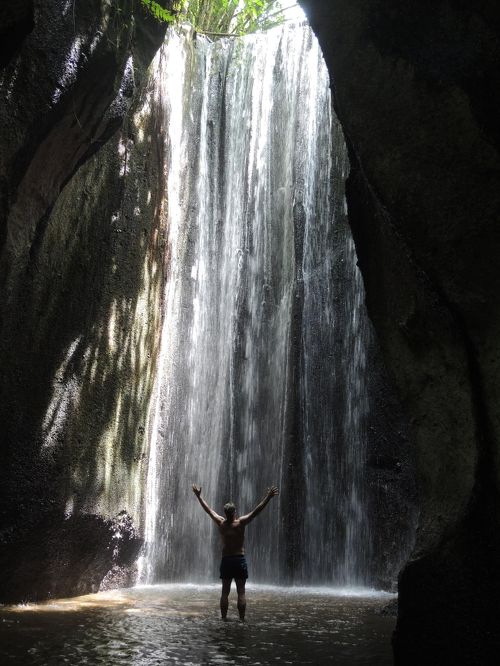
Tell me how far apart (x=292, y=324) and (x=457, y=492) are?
9.87m

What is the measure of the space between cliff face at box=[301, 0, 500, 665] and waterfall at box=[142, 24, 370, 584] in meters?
7.29

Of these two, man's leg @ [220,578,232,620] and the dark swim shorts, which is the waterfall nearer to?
the dark swim shorts

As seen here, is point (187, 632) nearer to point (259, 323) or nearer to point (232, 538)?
point (232, 538)

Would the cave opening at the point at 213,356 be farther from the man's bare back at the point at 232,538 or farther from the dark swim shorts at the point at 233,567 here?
the man's bare back at the point at 232,538

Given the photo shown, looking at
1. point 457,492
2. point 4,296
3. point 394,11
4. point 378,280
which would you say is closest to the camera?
point 457,492

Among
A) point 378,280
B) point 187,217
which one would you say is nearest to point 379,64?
point 378,280

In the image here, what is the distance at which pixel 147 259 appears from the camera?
31.9 ft

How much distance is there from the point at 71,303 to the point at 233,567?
11.2ft

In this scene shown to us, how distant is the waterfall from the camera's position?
38.9 feet

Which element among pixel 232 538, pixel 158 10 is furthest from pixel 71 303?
pixel 158 10

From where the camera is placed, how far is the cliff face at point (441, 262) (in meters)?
3.45

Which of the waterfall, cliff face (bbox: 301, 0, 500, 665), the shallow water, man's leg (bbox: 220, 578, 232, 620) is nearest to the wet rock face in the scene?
the shallow water

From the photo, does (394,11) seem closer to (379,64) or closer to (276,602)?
(379,64)

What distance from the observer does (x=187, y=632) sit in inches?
217
